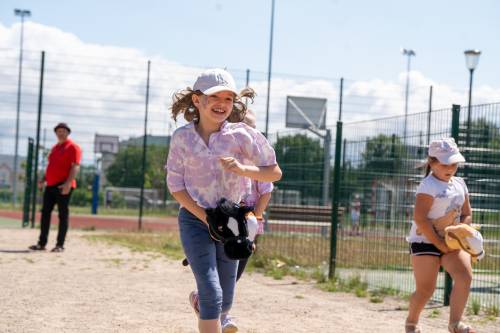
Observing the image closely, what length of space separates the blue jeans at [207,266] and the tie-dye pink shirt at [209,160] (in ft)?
0.55

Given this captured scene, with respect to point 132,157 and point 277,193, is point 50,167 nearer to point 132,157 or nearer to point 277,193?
point 277,193

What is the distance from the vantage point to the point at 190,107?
17.3ft

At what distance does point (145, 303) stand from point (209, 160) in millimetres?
3621

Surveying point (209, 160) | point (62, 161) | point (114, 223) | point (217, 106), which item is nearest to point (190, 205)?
point (209, 160)

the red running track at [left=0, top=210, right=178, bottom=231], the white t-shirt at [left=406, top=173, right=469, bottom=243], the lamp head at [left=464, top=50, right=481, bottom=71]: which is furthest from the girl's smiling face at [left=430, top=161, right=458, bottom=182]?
the red running track at [left=0, top=210, right=178, bottom=231]

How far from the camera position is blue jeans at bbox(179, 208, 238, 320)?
4.80 meters

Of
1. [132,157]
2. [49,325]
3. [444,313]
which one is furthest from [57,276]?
[132,157]

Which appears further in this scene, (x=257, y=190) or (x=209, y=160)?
(x=257, y=190)

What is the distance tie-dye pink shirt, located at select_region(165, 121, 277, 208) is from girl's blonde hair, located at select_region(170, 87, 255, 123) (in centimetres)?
19

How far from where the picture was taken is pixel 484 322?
26.6 feet

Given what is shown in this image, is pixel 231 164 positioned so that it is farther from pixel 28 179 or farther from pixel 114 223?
pixel 114 223

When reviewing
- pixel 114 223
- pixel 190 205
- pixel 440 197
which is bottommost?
pixel 114 223

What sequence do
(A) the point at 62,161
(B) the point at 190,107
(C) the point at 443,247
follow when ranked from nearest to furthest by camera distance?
(B) the point at 190,107
(C) the point at 443,247
(A) the point at 62,161

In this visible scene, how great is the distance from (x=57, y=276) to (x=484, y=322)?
4.77m
